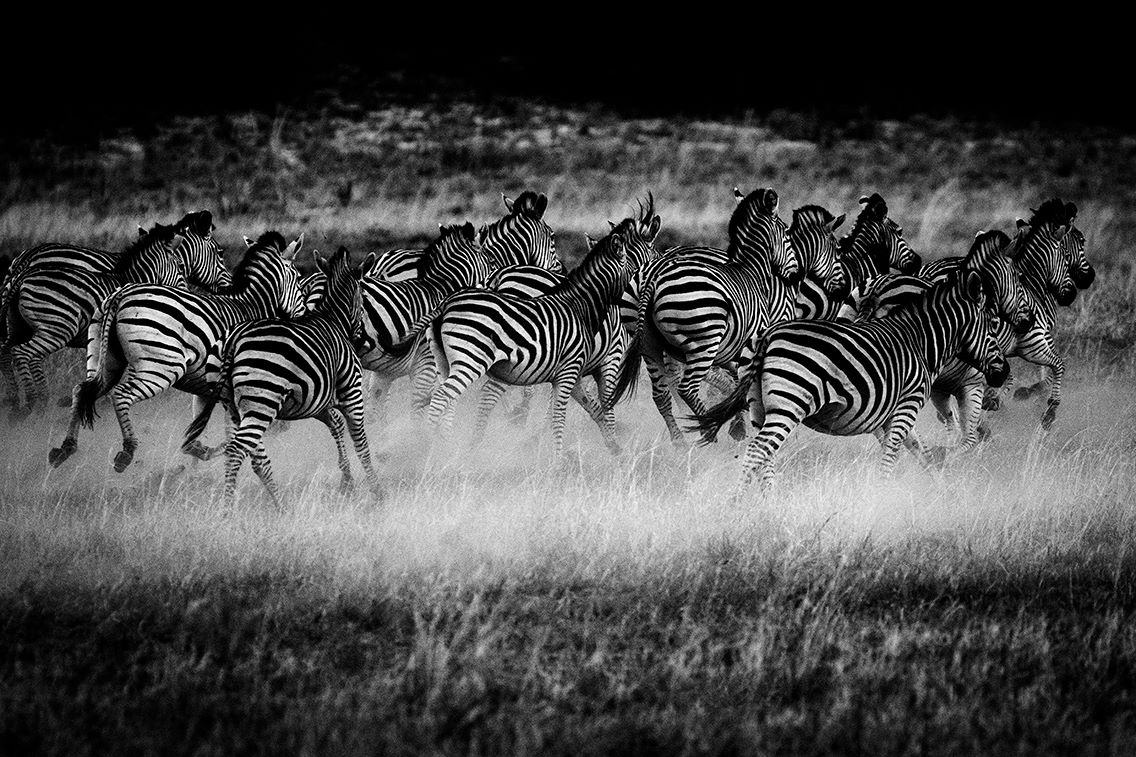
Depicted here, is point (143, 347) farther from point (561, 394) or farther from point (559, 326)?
point (561, 394)

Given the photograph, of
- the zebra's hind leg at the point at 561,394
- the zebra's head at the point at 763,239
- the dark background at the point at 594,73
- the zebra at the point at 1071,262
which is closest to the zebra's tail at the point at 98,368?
the zebra's hind leg at the point at 561,394

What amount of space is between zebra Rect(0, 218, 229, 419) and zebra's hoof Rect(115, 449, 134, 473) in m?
2.27

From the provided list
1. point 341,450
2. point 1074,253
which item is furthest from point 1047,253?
point 341,450

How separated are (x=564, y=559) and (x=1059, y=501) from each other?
13.0ft

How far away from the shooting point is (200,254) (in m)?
11.8

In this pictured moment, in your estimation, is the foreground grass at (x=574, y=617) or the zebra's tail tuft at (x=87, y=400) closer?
the foreground grass at (x=574, y=617)

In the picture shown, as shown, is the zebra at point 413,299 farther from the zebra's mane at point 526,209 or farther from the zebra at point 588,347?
the zebra's mane at point 526,209

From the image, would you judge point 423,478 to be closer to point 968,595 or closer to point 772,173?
point 968,595

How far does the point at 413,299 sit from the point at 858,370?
4707 mm

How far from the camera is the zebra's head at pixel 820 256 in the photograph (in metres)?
11.9

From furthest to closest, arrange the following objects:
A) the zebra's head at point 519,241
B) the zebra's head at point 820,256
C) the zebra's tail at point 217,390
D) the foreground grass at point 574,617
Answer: the zebra's head at point 519,241, the zebra's head at point 820,256, the zebra's tail at point 217,390, the foreground grass at point 574,617

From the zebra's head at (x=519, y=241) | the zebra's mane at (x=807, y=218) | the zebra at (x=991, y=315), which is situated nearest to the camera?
the zebra at (x=991, y=315)

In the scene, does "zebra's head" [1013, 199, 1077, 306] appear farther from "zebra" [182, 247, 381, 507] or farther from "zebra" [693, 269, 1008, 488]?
"zebra" [182, 247, 381, 507]

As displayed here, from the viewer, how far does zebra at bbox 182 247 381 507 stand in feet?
26.9
